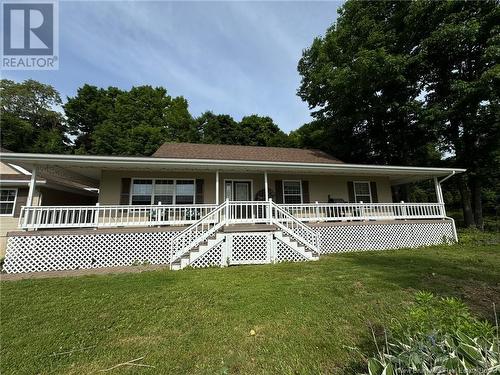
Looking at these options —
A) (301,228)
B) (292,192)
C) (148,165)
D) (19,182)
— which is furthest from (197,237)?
(19,182)

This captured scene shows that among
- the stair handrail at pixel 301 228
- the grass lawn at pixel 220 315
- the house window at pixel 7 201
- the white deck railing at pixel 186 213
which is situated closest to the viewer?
the grass lawn at pixel 220 315

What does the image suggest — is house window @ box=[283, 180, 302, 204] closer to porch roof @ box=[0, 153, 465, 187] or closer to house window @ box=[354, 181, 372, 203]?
porch roof @ box=[0, 153, 465, 187]

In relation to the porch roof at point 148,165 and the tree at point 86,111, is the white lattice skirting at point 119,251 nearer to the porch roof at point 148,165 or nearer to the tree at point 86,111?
the porch roof at point 148,165

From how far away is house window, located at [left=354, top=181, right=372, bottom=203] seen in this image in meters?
12.9

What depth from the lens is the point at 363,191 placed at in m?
13.0

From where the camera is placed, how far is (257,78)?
15.1m

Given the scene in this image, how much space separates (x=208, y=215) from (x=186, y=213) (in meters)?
1.48

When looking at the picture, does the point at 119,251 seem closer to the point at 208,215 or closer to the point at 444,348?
the point at 208,215

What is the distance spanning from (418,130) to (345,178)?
8.17 m

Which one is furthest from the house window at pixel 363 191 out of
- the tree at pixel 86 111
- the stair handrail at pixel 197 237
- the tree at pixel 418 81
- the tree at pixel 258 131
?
the tree at pixel 86 111

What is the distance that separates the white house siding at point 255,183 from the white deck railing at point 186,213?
3.34 feet

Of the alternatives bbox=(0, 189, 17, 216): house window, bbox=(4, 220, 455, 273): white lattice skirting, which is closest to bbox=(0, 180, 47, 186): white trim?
bbox=(0, 189, 17, 216): house window

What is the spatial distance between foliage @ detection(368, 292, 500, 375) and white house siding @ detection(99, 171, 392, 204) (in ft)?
31.7

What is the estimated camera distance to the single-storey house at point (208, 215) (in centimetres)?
761
